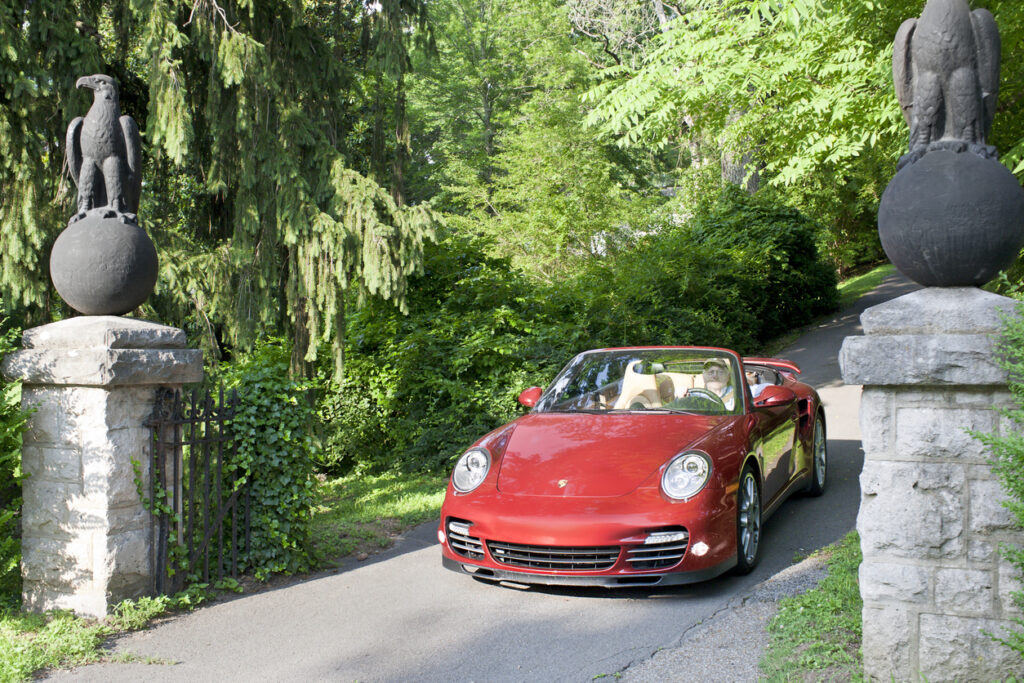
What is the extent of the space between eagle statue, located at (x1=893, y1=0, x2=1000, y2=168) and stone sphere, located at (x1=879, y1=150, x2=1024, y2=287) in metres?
0.12

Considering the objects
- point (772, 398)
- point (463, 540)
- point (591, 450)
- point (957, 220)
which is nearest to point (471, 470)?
point (463, 540)

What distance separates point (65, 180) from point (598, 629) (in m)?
6.21

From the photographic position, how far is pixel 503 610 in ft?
15.4

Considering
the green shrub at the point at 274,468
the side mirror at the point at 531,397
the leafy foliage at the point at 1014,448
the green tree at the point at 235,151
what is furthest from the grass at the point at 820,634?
the green tree at the point at 235,151

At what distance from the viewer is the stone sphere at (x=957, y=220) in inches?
128

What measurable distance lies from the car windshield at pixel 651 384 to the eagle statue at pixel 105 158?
323 centimetres

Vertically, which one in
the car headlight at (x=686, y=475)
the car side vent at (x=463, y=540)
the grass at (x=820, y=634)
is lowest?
the grass at (x=820, y=634)

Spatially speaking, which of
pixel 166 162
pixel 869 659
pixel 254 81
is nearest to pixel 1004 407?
pixel 869 659

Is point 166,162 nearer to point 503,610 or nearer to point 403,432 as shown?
point 403,432

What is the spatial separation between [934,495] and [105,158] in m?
5.03

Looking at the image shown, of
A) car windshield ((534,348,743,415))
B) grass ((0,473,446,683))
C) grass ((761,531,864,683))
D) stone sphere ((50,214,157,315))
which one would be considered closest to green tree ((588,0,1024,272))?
car windshield ((534,348,743,415))

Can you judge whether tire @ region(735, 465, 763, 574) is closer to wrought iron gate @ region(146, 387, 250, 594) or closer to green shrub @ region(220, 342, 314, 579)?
green shrub @ region(220, 342, 314, 579)

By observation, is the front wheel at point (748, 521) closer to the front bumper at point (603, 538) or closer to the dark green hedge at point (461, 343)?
the front bumper at point (603, 538)

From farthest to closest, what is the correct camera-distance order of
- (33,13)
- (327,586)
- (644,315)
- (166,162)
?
(644,315) → (166,162) → (33,13) → (327,586)
